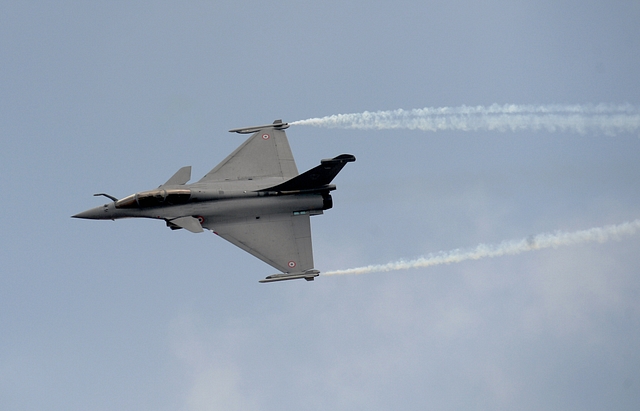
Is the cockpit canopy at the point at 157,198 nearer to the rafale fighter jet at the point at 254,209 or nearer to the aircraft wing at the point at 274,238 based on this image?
the rafale fighter jet at the point at 254,209

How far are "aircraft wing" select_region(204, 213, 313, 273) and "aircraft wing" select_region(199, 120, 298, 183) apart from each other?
2.91 m

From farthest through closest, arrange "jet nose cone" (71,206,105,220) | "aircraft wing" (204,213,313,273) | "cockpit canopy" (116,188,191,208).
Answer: "jet nose cone" (71,206,105,220), "aircraft wing" (204,213,313,273), "cockpit canopy" (116,188,191,208)

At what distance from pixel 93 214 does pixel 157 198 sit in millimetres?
3656

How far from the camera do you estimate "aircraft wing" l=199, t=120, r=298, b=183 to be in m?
53.8

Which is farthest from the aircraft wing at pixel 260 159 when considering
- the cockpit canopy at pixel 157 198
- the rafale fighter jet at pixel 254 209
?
the cockpit canopy at pixel 157 198

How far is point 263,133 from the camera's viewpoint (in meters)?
55.8

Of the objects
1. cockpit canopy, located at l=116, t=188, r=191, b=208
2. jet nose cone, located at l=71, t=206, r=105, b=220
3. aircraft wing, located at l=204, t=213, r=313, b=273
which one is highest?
cockpit canopy, located at l=116, t=188, r=191, b=208

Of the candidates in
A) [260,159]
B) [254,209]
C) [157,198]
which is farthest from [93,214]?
[260,159]

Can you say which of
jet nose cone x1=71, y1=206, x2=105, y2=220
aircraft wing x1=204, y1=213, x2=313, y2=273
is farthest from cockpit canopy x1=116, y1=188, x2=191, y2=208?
aircraft wing x1=204, y1=213, x2=313, y2=273

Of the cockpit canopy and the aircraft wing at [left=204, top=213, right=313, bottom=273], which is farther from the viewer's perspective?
the aircraft wing at [left=204, top=213, right=313, bottom=273]

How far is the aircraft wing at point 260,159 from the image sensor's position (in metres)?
53.8

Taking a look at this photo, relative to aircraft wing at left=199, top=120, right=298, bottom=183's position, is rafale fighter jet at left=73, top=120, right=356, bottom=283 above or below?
below

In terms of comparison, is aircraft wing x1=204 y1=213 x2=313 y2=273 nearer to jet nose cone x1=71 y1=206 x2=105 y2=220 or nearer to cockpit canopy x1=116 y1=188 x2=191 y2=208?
cockpit canopy x1=116 y1=188 x2=191 y2=208

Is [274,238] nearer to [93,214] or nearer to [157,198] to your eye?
[157,198]
